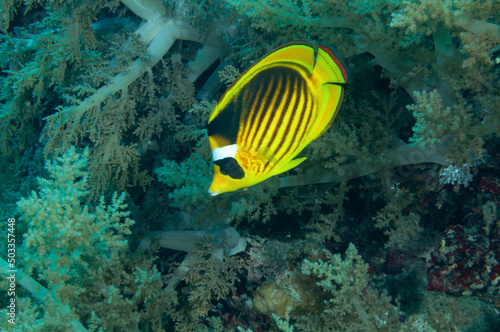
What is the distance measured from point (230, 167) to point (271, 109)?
34 centimetres

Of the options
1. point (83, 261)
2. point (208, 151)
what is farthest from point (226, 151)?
point (83, 261)

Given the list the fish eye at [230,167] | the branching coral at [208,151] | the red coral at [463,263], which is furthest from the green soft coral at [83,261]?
the red coral at [463,263]

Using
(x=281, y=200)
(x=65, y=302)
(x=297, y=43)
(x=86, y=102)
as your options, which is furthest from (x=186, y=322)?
(x=297, y=43)

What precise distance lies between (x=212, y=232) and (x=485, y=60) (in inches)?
91.2

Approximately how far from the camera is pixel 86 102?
8.59ft

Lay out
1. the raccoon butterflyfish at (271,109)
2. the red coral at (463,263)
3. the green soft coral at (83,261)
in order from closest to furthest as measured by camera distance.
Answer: the raccoon butterflyfish at (271,109) → the green soft coral at (83,261) → the red coral at (463,263)

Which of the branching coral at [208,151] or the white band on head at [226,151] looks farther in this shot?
the branching coral at [208,151]

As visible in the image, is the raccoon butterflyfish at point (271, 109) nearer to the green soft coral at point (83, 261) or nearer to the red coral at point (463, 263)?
the green soft coral at point (83, 261)

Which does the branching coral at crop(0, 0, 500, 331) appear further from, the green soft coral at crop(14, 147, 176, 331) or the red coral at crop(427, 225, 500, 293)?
the red coral at crop(427, 225, 500, 293)

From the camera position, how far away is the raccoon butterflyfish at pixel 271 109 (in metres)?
1.40

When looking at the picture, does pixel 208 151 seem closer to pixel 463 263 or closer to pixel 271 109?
pixel 271 109

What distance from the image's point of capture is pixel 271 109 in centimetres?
140

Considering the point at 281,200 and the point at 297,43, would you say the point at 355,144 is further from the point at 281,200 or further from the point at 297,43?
the point at 297,43

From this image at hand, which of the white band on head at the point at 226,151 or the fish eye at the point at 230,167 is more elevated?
the white band on head at the point at 226,151
